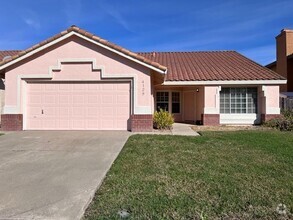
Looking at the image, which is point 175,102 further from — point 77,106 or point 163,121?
point 77,106

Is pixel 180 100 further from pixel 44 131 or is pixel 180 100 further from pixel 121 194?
pixel 121 194

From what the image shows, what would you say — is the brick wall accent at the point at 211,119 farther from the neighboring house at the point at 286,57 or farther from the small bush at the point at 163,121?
the neighboring house at the point at 286,57

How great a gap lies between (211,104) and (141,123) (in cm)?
520

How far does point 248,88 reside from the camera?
55.0 ft

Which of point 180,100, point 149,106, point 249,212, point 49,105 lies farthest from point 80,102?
point 249,212

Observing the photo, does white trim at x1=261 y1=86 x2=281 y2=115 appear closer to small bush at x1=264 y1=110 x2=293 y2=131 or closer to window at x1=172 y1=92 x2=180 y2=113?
small bush at x1=264 y1=110 x2=293 y2=131

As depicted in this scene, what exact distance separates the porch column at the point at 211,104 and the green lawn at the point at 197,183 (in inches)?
277

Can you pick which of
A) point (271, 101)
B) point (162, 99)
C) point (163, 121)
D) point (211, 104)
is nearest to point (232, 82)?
point (211, 104)

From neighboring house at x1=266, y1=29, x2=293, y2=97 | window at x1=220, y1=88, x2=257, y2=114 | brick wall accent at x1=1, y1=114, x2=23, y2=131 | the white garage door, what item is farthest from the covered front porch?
neighboring house at x1=266, y1=29, x2=293, y2=97

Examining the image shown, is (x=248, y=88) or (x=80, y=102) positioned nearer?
(x=80, y=102)

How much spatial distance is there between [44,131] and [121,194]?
29.5 feet

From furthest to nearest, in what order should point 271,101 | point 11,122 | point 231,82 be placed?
point 271,101 < point 231,82 < point 11,122

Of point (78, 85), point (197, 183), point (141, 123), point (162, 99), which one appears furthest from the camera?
point (162, 99)

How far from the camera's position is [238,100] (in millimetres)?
16797
